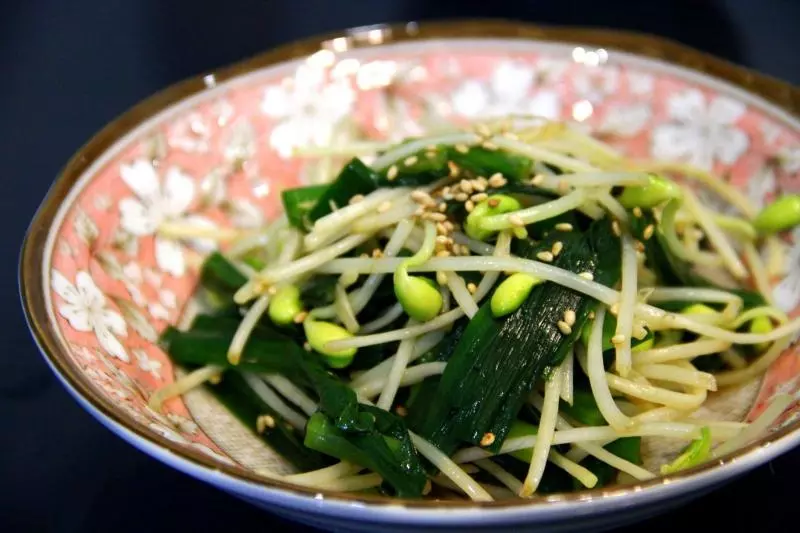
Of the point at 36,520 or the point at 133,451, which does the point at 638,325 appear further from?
the point at 36,520

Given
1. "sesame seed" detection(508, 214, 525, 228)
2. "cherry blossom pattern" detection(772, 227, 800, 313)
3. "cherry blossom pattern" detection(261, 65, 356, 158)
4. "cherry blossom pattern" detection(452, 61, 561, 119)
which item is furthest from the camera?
"cherry blossom pattern" detection(452, 61, 561, 119)

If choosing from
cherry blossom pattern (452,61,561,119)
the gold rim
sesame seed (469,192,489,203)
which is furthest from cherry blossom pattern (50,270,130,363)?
cherry blossom pattern (452,61,561,119)

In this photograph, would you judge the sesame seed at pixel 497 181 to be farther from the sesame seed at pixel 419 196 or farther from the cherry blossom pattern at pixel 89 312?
the cherry blossom pattern at pixel 89 312

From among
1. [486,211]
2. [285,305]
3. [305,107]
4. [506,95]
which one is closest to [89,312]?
[285,305]

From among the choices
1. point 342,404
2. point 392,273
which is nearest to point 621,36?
point 392,273

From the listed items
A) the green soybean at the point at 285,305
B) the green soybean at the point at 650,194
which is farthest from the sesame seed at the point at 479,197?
the green soybean at the point at 285,305

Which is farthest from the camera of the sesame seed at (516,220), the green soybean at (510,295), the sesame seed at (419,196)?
the sesame seed at (419,196)

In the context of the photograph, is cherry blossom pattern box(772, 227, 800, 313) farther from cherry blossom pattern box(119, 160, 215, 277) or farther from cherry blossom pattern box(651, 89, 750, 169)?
cherry blossom pattern box(119, 160, 215, 277)
